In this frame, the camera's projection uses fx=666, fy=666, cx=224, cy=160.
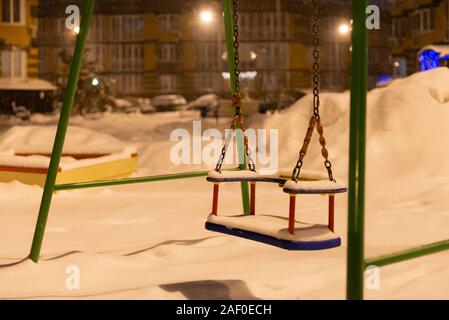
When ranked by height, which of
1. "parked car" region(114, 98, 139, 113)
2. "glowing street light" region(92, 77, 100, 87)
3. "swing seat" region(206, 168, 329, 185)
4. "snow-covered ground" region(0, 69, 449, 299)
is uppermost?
"glowing street light" region(92, 77, 100, 87)

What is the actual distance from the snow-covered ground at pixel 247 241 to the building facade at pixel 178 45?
3466 centimetres

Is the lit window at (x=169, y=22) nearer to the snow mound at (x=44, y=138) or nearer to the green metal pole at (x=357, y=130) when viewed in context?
the snow mound at (x=44, y=138)

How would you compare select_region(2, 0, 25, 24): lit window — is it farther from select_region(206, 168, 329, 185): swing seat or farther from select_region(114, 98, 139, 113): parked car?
select_region(206, 168, 329, 185): swing seat

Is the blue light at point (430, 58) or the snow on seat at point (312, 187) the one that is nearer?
the snow on seat at point (312, 187)

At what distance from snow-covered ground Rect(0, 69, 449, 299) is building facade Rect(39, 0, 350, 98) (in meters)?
34.7

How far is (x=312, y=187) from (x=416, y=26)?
32.3 metres

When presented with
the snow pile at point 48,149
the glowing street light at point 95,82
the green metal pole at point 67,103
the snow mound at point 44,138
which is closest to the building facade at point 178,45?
the glowing street light at point 95,82

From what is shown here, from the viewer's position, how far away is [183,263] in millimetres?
4688

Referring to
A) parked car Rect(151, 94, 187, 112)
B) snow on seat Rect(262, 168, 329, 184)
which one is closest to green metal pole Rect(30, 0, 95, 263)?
snow on seat Rect(262, 168, 329, 184)

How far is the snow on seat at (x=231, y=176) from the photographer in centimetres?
418

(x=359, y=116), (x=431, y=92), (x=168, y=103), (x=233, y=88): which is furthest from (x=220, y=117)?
(x=359, y=116)

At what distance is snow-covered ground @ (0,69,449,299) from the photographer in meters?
4.02

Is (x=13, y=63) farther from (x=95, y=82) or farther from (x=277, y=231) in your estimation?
(x=277, y=231)

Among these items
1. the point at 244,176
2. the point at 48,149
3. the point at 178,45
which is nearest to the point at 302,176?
the point at 244,176
